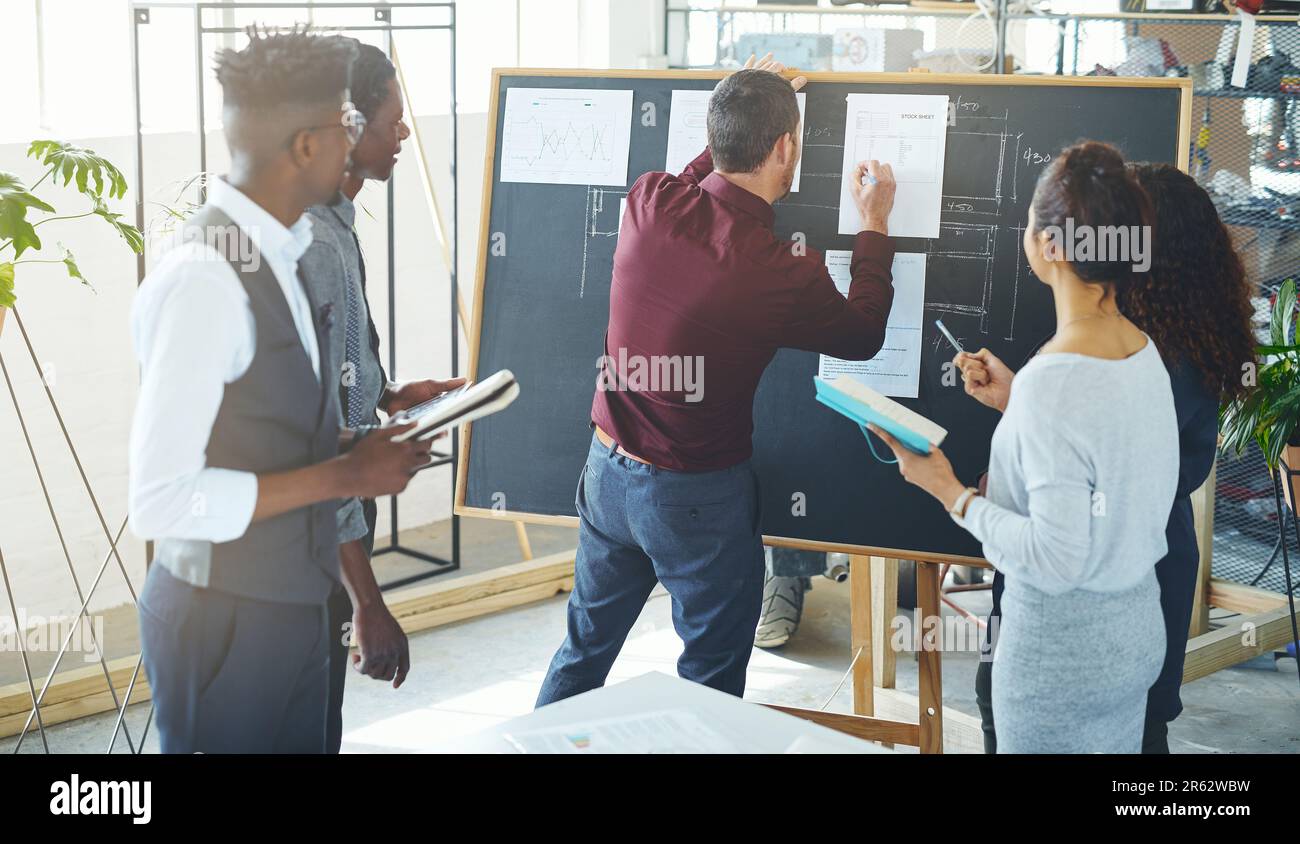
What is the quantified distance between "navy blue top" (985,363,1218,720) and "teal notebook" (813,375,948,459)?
394 millimetres

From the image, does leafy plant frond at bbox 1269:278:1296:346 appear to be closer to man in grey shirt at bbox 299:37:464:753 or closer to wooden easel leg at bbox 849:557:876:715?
wooden easel leg at bbox 849:557:876:715

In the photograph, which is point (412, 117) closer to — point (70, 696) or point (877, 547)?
point (70, 696)

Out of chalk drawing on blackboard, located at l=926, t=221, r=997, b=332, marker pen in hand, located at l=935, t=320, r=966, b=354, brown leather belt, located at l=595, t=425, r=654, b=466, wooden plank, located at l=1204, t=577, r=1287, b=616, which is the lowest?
wooden plank, located at l=1204, t=577, r=1287, b=616

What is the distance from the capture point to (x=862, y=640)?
3.41 meters

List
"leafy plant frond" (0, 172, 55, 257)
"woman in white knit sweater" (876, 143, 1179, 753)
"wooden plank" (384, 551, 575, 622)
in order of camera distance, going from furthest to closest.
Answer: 1. "wooden plank" (384, 551, 575, 622)
2. "leafy plant frond" (0, 172, 55, 257)
3. "woman in white knit sweater" (876, 143, 1179, 753)

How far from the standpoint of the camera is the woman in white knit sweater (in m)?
1.78

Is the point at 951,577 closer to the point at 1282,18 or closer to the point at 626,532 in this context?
the point at 1282,18

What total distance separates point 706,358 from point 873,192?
55 cm

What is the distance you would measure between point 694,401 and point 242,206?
3.42ft

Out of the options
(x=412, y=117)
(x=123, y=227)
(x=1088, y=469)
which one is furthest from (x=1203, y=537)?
(x=123, y=227)

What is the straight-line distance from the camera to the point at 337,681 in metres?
2.35

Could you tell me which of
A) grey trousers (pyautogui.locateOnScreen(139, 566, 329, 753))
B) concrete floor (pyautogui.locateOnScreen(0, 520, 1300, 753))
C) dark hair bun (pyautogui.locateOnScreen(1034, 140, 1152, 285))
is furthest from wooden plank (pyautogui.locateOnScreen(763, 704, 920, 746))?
grey trousers (pyautogui.locateOnScreen(139, 566, 329, 753))
